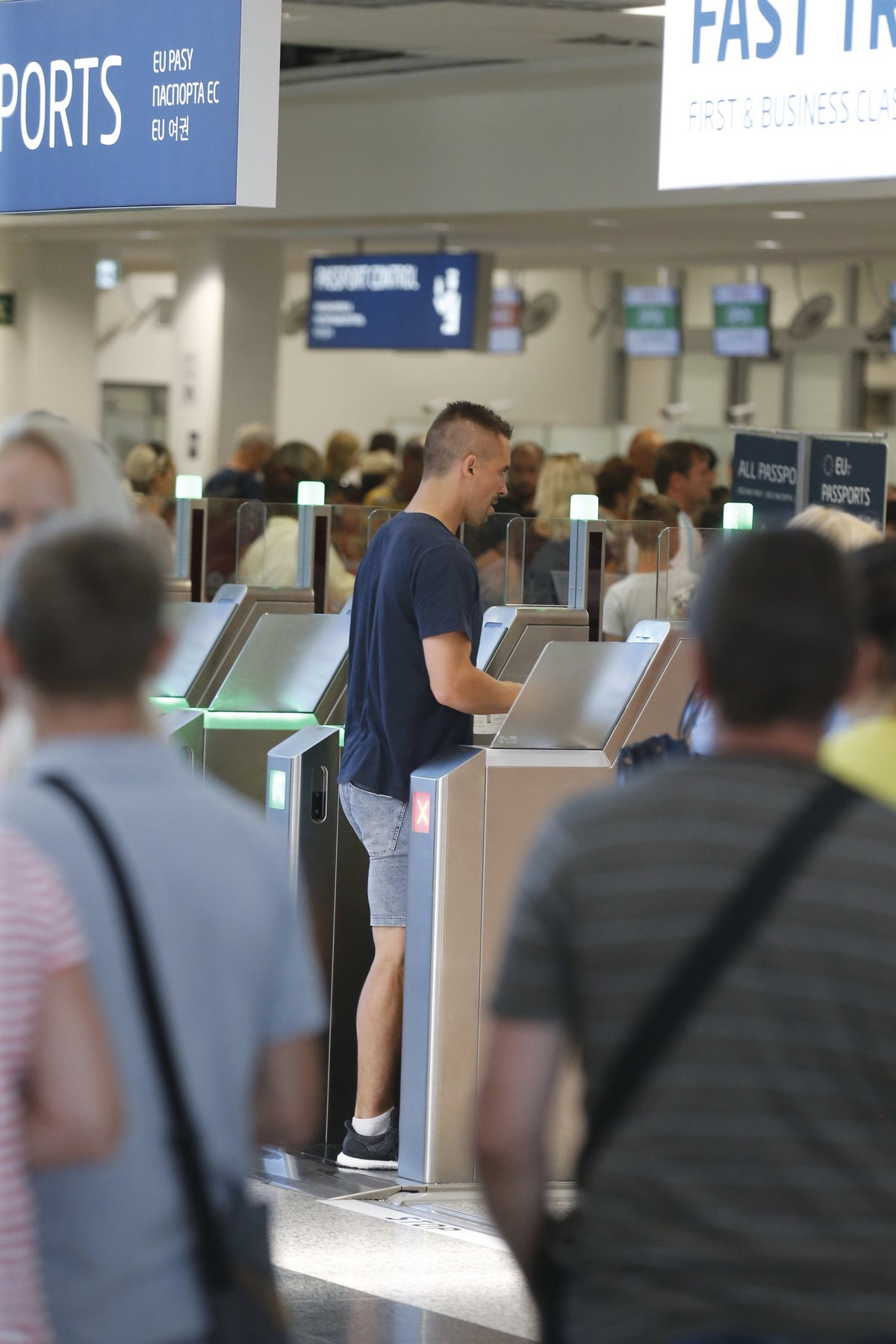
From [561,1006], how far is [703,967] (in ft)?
0.41

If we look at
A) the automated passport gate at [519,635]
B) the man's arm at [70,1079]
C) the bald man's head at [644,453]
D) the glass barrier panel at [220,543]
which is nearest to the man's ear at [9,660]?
the man's arm at [70,1079]

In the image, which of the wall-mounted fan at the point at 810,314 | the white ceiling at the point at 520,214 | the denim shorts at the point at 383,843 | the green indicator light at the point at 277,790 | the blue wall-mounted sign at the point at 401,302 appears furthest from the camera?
the wall-mounted fan at the point at 810,314

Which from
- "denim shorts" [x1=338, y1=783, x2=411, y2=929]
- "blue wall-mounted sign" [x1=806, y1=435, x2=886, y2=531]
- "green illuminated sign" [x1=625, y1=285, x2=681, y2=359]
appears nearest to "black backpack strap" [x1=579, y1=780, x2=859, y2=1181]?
"denim shorts" [x1=338, y1=783, x2=411, y2=929]

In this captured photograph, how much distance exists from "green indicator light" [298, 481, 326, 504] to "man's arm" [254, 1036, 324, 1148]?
4923mm

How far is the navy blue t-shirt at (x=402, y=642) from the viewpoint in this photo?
4.38 m

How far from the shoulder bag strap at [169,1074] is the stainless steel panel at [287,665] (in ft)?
12.0

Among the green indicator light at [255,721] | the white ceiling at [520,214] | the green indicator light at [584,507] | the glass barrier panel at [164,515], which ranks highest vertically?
the white ceiling at [520,214]

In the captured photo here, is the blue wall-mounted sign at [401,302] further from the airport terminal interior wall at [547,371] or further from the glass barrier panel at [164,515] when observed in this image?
the glass barrier panel at [164,515]

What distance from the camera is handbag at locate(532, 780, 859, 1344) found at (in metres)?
1.65

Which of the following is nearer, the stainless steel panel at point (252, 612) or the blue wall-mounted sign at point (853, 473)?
the stainless steel panel at point (252, 612)

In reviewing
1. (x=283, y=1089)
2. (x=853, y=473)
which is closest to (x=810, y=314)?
(x=853, y=473)

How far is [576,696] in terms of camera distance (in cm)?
458

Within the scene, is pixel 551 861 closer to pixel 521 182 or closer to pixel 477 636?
pixel 477 636

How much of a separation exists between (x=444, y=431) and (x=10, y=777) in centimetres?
276
